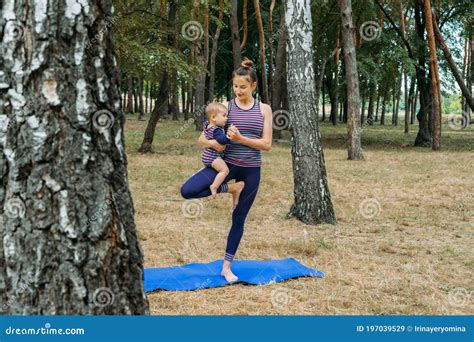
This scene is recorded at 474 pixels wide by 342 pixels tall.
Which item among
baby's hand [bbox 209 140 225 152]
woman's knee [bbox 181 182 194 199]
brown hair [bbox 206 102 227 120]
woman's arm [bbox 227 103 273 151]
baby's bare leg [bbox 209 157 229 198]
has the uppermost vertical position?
brown hair [bbox 206 102 227 120]

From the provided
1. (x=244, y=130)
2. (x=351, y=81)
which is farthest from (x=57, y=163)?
(x=351, y=81)

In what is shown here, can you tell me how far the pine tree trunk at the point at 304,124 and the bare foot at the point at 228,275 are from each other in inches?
125

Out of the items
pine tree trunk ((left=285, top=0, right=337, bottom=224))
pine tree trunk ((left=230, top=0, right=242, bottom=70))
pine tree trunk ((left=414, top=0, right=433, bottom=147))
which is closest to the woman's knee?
pine tree trunk ((left=285, top=0, right=337, bottom=224))

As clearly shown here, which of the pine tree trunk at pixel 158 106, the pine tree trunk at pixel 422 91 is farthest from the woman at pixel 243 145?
the pine tree trunk at pixel 422 91

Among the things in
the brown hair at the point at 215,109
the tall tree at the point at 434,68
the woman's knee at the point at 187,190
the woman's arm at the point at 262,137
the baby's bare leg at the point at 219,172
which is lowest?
the woman's knee at the point at 187,190

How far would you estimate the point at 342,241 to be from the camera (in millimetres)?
7699

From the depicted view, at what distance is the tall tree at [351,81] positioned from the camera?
16.5 meters

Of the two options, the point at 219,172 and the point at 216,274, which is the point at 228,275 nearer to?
the point at 216,274

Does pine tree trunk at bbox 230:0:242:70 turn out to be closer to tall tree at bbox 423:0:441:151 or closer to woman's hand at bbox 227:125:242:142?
tall tree at bbox 423:0:441:151

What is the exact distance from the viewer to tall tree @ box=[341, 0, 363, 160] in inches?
648

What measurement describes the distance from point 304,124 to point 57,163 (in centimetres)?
625

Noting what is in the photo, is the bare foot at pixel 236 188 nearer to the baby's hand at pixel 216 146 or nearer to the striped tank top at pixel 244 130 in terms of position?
the striped tank top at pixel 244 130

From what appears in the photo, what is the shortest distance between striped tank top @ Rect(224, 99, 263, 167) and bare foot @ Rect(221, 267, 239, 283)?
3.69 ft

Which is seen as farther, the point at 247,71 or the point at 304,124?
the point at 304,124
